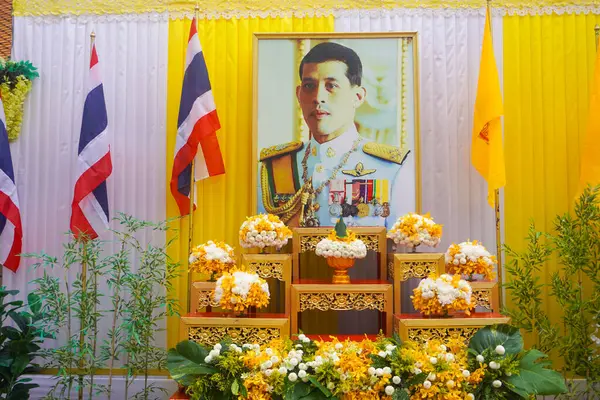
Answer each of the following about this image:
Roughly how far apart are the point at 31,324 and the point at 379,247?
101 inches

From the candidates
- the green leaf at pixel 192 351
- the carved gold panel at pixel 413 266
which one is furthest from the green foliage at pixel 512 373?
the green leaf at pixel 192 351

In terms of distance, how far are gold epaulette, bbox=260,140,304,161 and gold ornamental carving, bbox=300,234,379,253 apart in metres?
0.77

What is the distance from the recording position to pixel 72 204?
4430 mm

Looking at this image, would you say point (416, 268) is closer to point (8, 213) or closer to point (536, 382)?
point (536, 382)

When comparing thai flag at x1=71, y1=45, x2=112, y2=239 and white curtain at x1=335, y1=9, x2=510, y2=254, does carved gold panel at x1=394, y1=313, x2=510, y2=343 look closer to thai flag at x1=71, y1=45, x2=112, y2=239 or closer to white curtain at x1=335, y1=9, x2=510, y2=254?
white curtain at x1=335, y1=9, x2=510, y2=254

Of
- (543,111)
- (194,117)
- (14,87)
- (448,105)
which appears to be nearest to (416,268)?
(448,105)

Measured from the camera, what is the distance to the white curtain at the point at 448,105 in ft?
15.2

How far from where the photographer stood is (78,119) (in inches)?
188

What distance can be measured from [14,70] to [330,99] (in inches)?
104

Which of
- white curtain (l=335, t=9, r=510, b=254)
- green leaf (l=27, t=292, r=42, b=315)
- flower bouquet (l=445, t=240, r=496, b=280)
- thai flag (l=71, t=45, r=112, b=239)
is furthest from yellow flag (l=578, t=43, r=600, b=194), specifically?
green leaf (l=27, t=292, r=42, b=315)

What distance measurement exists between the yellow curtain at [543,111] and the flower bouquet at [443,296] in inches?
55.4

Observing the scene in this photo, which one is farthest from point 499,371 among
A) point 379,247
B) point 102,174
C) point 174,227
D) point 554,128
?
point 102,174

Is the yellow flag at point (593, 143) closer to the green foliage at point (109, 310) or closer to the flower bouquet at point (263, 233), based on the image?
the flower bouquet at point (263, 233)

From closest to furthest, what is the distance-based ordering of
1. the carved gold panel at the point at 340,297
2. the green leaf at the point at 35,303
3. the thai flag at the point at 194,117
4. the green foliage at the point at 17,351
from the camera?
1. the carved gold panel at the point at 340,297
2. the green foliage at the point at 17,351
3. the green leaf at the point at 35,303
4. the thai flag at the point at 194,117
